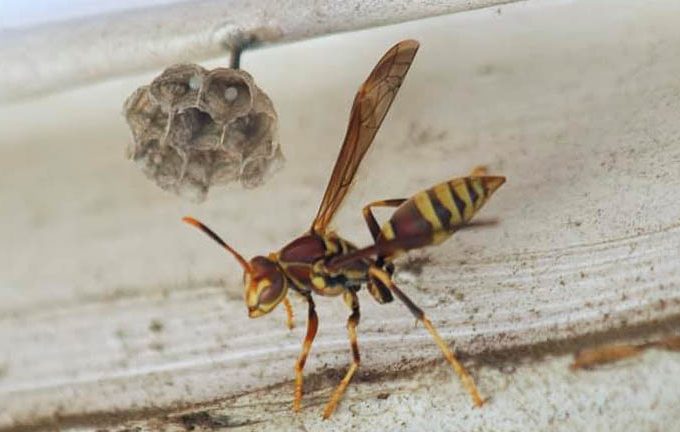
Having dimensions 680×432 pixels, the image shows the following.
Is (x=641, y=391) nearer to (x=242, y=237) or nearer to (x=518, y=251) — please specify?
(x=518, y=251)

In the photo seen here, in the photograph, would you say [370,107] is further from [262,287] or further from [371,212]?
[262,287]

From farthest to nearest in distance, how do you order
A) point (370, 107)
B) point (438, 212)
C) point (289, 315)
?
point (289, 315) < point (370, 107) < point (438, 212)

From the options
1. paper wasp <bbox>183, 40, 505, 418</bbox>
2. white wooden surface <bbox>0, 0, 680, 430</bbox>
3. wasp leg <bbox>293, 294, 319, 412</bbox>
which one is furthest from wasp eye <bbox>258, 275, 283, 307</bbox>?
A: white wooden surface <bbox>0, 0, 680, 430</bbox>

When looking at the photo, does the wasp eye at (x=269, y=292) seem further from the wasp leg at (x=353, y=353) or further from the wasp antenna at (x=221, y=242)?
the wasp leg at (x=353, y=353)

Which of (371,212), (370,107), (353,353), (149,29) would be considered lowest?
(353,353)

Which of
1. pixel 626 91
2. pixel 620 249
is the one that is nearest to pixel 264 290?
pixel 620 249

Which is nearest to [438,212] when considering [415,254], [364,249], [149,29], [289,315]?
[364,249]
